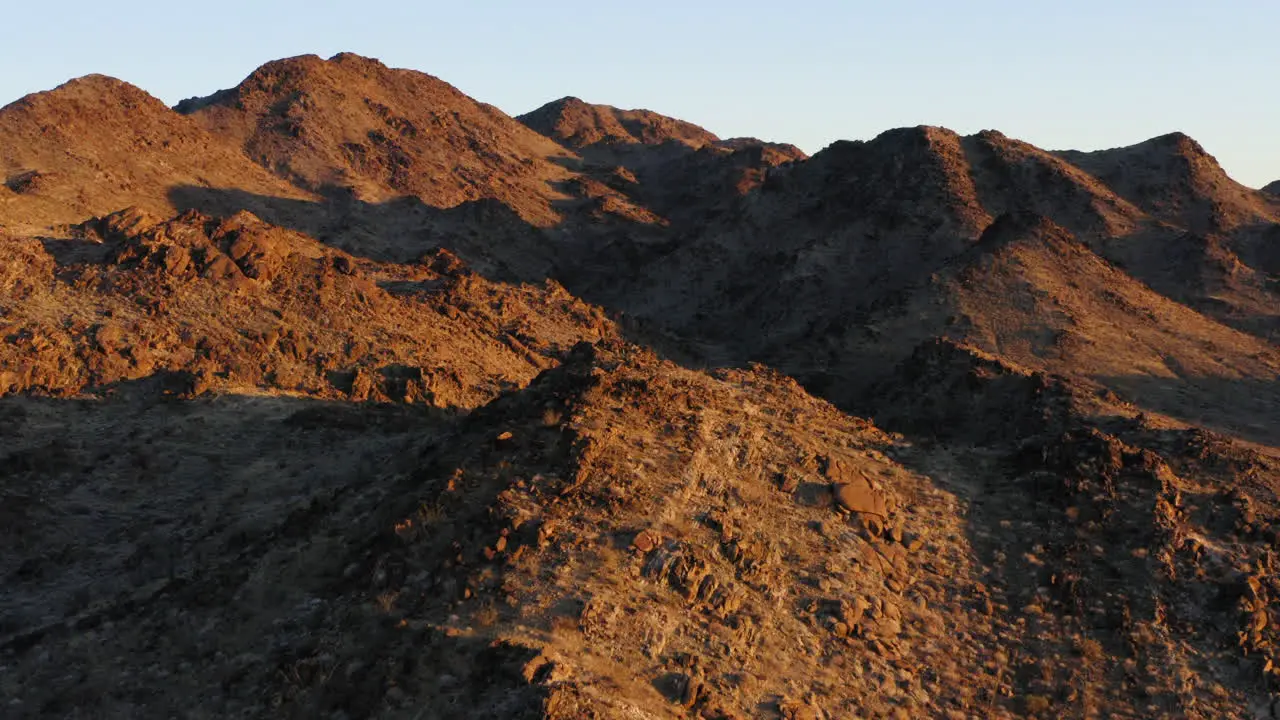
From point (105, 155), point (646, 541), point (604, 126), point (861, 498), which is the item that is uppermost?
point (604, 126)

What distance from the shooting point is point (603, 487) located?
49.2ft

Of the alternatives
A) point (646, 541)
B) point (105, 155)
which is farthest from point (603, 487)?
point (105, 155)

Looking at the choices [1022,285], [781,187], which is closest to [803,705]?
[1022,285]

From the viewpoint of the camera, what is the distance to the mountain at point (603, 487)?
1291cm

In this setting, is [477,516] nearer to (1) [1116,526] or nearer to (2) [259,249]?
(1) [1116,526]

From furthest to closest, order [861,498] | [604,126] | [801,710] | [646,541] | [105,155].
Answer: [604,126], [105,155], [861,498], [646,541], [801,710]

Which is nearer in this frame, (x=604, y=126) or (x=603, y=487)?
(x=603, y=487)

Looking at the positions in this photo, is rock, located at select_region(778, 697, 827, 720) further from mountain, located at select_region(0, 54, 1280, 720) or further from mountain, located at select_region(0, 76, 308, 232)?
mountain, located at select_region(0, 76, 308, 232)

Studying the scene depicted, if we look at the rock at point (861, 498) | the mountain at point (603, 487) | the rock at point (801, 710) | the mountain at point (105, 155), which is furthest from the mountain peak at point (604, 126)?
the rock at point (801, 710)

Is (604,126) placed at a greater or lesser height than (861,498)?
greater

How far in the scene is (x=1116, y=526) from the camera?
17.1 metres

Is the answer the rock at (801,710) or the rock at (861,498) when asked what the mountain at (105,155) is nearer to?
the rock at (861,498)

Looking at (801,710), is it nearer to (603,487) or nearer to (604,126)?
(603,487)

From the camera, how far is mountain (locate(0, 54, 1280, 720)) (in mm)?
12906
